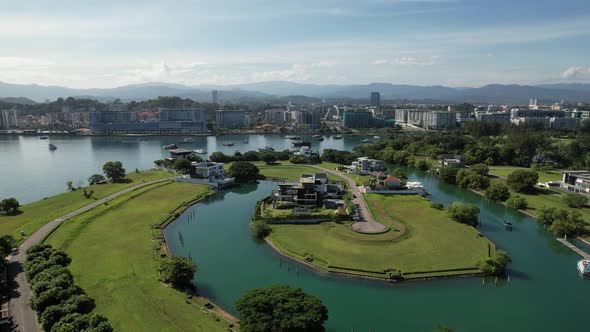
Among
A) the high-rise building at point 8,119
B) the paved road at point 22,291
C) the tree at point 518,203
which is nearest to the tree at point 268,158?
the paved road at point 22,291

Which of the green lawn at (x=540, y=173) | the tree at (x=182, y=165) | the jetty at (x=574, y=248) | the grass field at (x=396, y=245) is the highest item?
the tree at (x=182, y=165)

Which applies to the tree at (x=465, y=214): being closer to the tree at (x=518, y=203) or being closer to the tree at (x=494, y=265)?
the tree at (x=518, y=203)

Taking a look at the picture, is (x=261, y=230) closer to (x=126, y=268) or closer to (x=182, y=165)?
(x=126, y=268)

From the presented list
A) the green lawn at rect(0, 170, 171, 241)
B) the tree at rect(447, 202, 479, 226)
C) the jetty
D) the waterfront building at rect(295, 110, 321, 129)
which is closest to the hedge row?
the green lawn at rect(0, 170, 171, 241)

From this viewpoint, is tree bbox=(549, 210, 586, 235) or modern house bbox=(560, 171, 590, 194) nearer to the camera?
tree bbox=(549, 210, 586, 235)

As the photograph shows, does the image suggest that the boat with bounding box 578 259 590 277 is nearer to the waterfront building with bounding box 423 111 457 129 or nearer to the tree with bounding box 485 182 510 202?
the tree with bounding box 485 182 510 202

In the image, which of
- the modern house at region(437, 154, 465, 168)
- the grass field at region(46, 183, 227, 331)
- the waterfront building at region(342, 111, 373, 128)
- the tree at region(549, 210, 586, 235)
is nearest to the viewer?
the grass field at region(46, 183, 227, 331)
